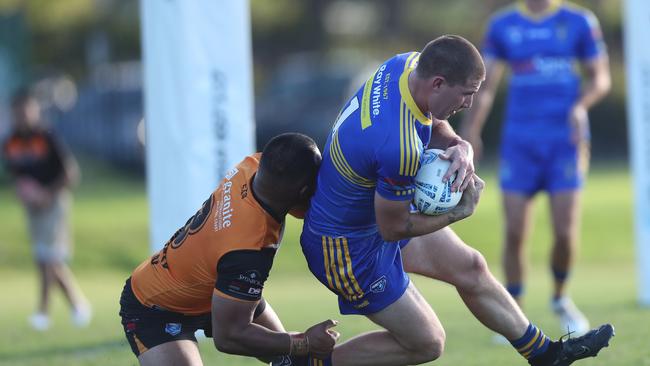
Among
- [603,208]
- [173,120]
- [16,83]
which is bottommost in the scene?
[603,208]

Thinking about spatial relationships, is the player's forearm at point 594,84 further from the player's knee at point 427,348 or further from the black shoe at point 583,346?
the player's knee at point 427,348

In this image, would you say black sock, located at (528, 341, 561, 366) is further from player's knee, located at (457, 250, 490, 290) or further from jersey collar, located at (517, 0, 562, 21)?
jersey collar, located at (517, 0, 562, 21)

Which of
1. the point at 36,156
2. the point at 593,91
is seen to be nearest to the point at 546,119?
the point at 593,91

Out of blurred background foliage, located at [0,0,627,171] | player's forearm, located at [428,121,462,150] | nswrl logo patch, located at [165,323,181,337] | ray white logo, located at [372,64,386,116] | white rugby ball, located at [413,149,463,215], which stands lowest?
blurred background foliage, located at [0,0,627,171]

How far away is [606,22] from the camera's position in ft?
119

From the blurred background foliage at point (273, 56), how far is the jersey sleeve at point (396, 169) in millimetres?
19060

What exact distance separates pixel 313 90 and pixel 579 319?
19.8 meters

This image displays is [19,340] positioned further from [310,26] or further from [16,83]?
[310,26]

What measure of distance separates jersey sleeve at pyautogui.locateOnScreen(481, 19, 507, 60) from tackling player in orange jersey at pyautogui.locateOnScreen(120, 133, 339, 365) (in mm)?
3817

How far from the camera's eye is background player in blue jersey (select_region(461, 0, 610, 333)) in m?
9.27

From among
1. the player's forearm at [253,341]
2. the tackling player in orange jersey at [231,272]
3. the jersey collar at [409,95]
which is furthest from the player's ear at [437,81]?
the player's forearm at [253,341]

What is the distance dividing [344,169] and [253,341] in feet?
3.25

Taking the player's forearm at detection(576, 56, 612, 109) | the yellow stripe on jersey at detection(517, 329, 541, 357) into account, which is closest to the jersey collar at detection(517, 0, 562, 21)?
the player's forearm at detection(576, 56, 612, 109)

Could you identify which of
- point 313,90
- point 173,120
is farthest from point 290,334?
point 313,90
